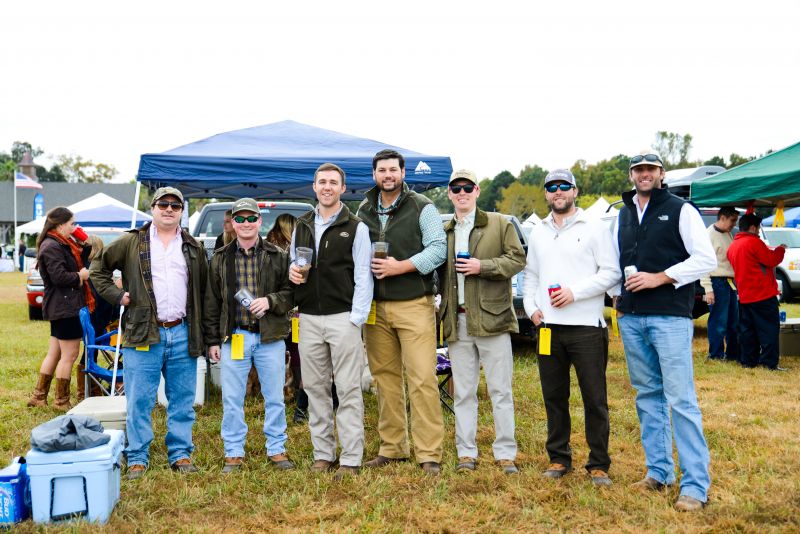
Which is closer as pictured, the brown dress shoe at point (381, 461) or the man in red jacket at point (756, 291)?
the brown dress shoe at point (381, 461)

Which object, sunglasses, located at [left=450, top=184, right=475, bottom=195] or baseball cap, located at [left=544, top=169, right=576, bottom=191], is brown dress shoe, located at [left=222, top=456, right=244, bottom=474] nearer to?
sunglasses, located at [left=450, top=184, right=475, bottom=195]

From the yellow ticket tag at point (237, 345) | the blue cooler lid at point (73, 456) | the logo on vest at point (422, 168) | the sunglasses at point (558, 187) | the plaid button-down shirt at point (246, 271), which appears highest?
the logo on vest at point (422, 168)

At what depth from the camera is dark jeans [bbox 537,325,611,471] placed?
156 inches

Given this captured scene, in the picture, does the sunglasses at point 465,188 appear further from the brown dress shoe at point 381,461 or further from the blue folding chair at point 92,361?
the blue folding chair at point 92,361

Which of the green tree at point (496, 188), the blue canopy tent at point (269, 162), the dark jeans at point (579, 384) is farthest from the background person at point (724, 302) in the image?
the green tree at point (496, 188)

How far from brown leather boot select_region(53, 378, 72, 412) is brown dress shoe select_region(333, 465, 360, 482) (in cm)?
322

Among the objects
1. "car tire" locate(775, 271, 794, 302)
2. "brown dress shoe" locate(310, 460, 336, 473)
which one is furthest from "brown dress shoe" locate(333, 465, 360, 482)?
"car tire" locate(775, 271, 794, 302)

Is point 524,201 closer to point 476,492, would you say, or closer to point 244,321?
point 244,321

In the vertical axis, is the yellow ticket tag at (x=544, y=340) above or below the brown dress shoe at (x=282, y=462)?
above

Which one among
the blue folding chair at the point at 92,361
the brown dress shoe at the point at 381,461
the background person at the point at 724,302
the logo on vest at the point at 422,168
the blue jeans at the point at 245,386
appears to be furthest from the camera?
the background person at the point at 724,302

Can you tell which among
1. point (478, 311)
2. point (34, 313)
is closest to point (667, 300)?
point (478, 311)

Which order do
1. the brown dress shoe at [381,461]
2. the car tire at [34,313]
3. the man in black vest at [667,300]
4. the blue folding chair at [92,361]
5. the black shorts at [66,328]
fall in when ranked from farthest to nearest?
the car tire at [34,313], the black shorts at [66,328], the blue folding chair at [92,361], the brown dress shoe at [381,461], the man in black vest at [667,300]

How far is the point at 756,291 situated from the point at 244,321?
6462 millimetres

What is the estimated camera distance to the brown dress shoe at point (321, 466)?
439 centimetres
